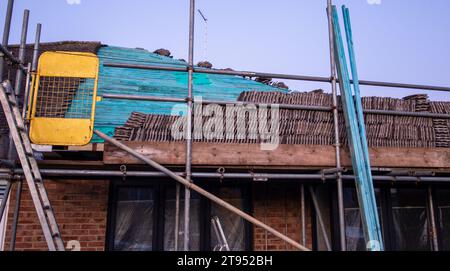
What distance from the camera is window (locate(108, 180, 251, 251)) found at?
5465 millimetres

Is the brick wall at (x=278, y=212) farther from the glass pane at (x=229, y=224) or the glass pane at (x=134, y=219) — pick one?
the glass pane at (x=134, y=219)

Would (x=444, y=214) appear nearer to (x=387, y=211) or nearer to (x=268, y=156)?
(x=387, y=211)

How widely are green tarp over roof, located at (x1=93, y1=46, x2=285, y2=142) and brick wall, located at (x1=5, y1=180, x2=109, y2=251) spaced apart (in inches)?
38.4

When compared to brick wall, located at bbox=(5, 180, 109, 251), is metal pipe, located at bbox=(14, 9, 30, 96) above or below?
above

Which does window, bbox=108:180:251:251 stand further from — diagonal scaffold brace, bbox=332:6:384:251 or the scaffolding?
diagonal scaffold brace, bbox=332:6:384:251

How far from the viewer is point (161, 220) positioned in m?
5.52

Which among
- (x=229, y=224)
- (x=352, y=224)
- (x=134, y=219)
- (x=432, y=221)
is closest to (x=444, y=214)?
(x=432, y=221)

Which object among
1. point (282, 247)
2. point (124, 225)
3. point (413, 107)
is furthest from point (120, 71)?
point (413, 107)

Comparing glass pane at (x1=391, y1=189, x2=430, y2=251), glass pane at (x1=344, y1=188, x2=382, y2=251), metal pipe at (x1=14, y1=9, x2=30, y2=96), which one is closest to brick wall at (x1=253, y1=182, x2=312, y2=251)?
glass pane at (x1=344, y1=188, x2=382, y2=251)

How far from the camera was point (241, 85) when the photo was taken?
744cm

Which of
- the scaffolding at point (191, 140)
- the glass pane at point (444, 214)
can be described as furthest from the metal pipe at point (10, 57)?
the glass pane at point (444, 214)

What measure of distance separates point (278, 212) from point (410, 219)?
238 cm

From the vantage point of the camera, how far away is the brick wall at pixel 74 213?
16.7ft
